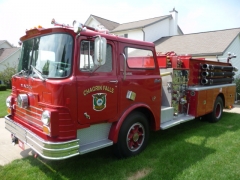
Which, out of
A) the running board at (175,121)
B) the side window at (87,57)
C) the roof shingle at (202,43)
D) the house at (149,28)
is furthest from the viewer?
the house at (149,28)

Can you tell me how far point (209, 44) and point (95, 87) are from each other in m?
12.7

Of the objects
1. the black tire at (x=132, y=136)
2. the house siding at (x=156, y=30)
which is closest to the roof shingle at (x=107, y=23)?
the house siding at (x=156, y=30)

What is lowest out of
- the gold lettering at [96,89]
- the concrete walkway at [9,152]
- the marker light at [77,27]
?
the concrete walkway at [9,152]

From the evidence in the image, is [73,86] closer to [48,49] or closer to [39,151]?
[48,49]

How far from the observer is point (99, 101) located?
3.32m

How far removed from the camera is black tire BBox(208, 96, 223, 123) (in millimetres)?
6469

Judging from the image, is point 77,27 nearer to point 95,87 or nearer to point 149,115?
point 95,87

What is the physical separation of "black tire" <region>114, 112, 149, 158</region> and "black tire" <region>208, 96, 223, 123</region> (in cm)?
Answer: 323

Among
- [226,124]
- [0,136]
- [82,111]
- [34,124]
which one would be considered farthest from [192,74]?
[0,136]

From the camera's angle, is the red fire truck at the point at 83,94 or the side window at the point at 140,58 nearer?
the red fire truck at the point at 83,94

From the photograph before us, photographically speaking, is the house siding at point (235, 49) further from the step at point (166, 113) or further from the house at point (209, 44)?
the step at point (166, 113)

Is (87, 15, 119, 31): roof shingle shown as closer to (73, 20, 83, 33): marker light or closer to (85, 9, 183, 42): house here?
(85, 9, 183, 42): house

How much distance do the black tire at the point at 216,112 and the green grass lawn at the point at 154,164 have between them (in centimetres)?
164

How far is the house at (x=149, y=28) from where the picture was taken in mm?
18062
